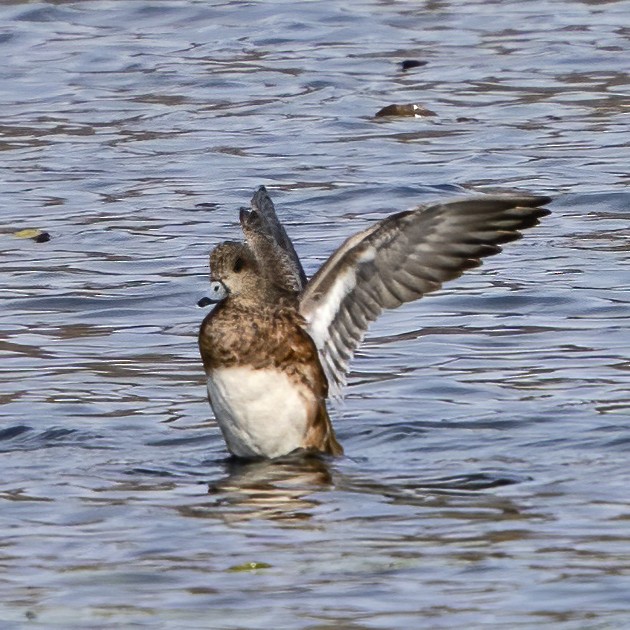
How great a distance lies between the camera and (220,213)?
1282 cm

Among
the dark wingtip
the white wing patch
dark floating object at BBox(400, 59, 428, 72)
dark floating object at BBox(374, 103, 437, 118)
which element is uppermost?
the dark wingtip

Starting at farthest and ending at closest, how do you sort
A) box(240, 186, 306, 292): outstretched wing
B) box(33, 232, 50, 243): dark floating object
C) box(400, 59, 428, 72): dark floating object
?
box(400, 59, 428, 72): dark floating object → box(33, 232, 50, 243): dark floating object → box(240, 186, 306, 292): outstretched wing


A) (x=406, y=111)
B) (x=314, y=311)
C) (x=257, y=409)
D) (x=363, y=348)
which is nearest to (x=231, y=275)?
(x=314, y=311)

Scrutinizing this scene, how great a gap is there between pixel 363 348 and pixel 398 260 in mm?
1817

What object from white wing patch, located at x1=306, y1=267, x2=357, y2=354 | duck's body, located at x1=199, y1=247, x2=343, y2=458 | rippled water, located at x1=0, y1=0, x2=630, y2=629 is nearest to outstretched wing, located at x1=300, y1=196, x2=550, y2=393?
white wing patch, located at x1=306, y1=267, x2=357, y2=354

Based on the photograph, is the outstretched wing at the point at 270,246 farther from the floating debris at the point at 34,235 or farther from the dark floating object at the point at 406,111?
the dark floating object at the point at 406,111

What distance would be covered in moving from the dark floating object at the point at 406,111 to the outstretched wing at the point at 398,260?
748 cm

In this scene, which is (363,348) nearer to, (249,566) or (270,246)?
(270,246)

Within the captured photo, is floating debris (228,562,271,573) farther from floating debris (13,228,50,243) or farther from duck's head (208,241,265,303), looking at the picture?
floating debris (13,228,50,243)

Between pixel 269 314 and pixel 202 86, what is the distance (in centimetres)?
903

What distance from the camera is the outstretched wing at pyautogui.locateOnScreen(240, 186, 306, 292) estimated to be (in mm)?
8547

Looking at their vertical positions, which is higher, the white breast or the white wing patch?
the white wing patch

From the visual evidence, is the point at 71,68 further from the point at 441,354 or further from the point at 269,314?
the point at 269,314

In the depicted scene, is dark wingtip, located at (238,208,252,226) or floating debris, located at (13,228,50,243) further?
floating debris, located at (13,228,50,243)
